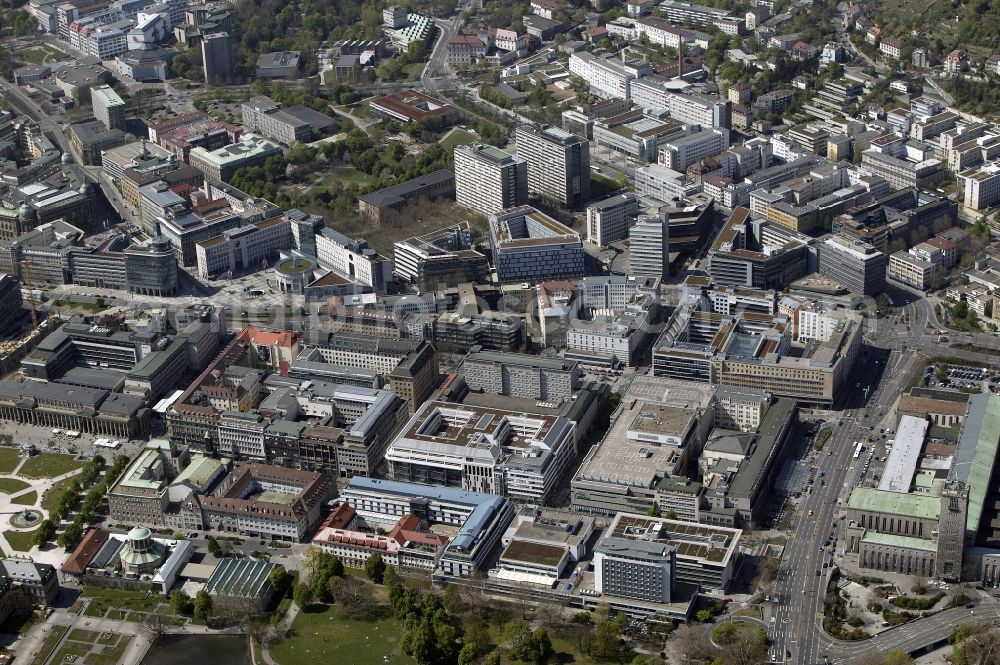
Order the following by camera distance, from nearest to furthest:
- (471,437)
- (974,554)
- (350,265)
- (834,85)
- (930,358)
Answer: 1. (974,554)
2. (471,437)
3. (930,358)
4. (350,265)
5. (834,85)

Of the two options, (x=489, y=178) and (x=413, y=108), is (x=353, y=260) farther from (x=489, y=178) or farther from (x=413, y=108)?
(x=413, y=108)

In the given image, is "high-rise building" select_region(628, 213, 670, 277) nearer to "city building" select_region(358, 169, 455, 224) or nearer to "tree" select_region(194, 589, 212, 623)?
"city building" select_region(358, 169, 455, 224)

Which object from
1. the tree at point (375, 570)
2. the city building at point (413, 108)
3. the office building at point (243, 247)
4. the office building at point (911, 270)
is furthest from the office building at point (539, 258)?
the tree at point (375, 570)

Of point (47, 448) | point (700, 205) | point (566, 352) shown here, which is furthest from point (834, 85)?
point (47, 448)

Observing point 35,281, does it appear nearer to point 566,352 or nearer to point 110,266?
point 110,266

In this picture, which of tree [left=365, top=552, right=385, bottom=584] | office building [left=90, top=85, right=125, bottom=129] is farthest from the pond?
office building [left=90, top=85, right=125, bottom=129]

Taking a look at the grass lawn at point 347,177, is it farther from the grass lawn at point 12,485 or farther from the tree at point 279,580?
the tree at point 279,580

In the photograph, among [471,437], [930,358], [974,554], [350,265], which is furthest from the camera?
[350,265]
